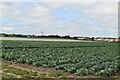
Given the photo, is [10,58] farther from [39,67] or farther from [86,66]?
[86,66]

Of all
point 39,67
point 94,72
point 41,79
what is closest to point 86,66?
point 94,72

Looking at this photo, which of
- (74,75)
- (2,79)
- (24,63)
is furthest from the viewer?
(24,63)

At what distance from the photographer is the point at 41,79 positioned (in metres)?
8.92

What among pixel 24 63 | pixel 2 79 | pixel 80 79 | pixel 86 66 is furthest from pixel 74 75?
pixel 24 63

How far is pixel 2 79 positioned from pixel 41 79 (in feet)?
5.23

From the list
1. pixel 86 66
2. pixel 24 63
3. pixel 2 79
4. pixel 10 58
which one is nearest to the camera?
pixel 2 79

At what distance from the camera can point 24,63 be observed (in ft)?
43.9

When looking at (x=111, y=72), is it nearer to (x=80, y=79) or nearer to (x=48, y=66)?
(x=80, y=79)

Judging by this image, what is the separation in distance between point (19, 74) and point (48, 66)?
9.06 ft

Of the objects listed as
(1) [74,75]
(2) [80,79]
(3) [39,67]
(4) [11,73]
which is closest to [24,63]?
(3) [39,67]

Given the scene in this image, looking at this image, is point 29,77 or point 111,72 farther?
point 111,72

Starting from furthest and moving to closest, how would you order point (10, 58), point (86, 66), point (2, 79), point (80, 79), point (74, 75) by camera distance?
point (10, 58) < point (86, 66) < point (74, 75) < point (80, 79) < point (2, 79)

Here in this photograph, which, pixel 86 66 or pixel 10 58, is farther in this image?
pixel 10 58

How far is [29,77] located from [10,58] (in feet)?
19.0
